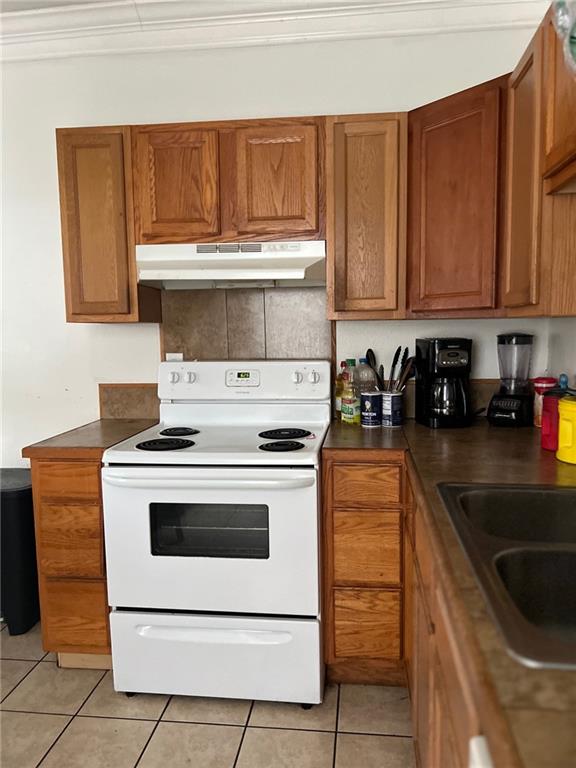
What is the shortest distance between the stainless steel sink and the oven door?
2.15ft

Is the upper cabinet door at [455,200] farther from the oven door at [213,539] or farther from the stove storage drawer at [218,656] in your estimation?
the stove storage drawer at [218,656]

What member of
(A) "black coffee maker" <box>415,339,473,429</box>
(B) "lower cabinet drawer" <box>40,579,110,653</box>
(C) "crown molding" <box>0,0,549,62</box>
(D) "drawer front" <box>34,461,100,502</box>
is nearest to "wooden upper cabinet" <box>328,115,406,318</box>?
(A) "black coffee maker" <box>415,339,473,429</box>

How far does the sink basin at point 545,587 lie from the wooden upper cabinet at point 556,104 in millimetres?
926

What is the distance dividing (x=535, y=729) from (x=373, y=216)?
1.92 meters

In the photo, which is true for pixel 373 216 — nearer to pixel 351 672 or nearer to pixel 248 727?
pixel 351 672

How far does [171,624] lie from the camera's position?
2.11 m

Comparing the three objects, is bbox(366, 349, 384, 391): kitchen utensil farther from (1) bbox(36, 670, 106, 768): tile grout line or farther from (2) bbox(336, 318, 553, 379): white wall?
(1) bbox(36, 670, 106, 768): tile grout line

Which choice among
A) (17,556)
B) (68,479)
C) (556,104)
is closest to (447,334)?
(556,104)

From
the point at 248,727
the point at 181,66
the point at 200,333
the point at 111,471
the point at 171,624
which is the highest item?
the point at 181,66

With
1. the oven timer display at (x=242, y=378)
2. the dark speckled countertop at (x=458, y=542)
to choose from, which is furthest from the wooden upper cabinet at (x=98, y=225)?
the dark speckled countertop at (x=458, y=542)

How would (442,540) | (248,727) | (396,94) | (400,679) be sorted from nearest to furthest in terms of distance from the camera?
1. (442,540)
2. (248,727)
3. (400,679)
4. (396,94)

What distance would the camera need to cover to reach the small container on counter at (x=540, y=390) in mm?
2258

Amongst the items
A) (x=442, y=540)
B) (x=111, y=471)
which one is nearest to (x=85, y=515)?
(x=111, y=471)

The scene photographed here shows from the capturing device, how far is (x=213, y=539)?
6.82 feet
